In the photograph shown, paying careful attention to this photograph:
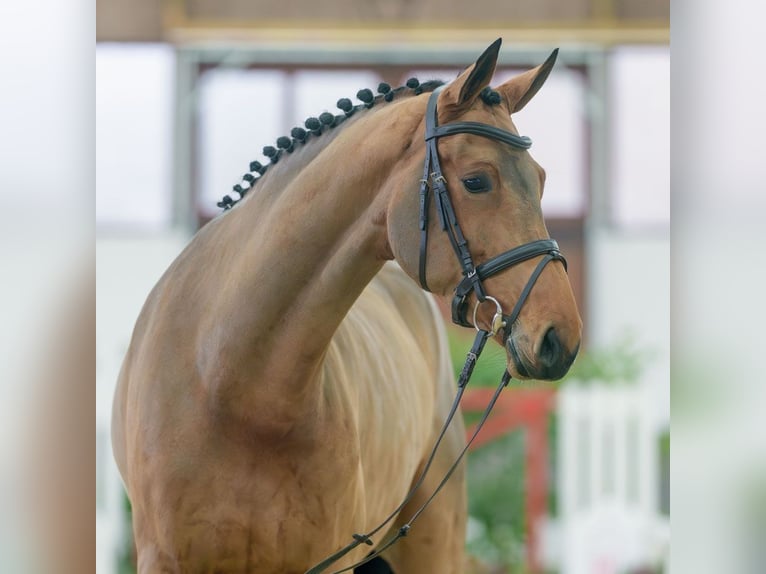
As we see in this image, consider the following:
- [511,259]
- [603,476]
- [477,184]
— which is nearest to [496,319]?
[511,259]

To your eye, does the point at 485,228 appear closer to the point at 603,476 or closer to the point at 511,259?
the point at 511,259

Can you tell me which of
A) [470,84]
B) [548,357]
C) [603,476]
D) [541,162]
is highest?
[541,162]

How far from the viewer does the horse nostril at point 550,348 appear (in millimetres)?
1484

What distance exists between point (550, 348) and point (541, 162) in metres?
3.12

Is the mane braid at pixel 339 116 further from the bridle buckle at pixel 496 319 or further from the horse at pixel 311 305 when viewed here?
the bridle buckle at pixel 496 319

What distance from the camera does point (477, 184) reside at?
5.14ft

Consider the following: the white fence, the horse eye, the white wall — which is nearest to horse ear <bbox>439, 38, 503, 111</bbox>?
the horse eye

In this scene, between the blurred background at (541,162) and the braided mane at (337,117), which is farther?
the blurred background at (541,162)

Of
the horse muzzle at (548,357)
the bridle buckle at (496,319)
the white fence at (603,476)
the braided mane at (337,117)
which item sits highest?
the braided mane at (337,117)

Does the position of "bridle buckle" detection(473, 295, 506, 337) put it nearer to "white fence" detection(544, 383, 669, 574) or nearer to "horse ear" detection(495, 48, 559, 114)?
"horse ear" detection(495, 48, 559, 114)

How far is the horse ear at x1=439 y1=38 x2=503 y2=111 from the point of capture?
5.00 ft

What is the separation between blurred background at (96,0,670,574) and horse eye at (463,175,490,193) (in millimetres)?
2754

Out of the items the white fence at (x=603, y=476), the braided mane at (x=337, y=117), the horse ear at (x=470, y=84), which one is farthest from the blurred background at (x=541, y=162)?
the horse ear at (x=470, y=84)

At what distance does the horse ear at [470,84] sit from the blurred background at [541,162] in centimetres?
269
